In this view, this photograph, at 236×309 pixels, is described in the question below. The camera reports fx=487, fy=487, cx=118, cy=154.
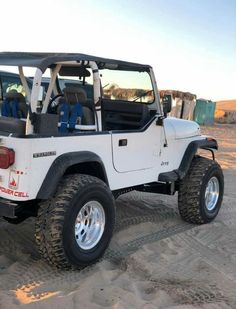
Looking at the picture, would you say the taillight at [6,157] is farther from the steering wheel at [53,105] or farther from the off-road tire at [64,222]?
the steering wheel at [53,105]

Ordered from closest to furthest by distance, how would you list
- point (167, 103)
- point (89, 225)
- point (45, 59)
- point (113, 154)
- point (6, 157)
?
point (6, 157), point (45, 59), point (89, 225), point (113, 154), point (167, 103)

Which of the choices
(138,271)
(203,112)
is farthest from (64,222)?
(203,112)

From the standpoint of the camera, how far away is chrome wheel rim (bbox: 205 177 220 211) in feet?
21.9

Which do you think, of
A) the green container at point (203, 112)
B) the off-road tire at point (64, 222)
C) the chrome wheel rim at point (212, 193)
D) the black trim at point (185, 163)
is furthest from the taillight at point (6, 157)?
the green container at point (203, 112)

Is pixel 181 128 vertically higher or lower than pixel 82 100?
lower

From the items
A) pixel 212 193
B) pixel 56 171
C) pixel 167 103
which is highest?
pixel 167 103

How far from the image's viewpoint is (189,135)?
21.1 feet

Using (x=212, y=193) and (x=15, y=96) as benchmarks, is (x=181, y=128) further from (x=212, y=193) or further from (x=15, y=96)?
(x=15, y=96)

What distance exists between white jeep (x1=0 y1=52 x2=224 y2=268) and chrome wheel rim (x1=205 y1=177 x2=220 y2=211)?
0.6 inches

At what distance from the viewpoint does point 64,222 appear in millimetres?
4293

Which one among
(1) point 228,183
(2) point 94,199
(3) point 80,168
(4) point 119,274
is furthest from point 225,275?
(1) point 228,183

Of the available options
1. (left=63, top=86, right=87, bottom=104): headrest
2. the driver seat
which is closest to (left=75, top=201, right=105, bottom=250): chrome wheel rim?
the driver seat

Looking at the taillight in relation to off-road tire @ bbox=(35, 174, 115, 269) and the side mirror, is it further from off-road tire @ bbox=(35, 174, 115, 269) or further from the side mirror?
the side mirror

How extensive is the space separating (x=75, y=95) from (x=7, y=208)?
1.43m
